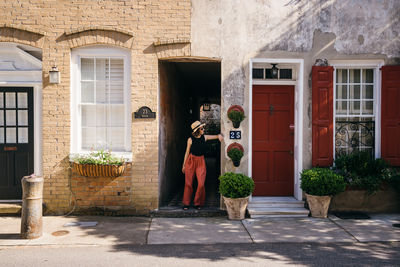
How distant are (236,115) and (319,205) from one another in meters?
2.45

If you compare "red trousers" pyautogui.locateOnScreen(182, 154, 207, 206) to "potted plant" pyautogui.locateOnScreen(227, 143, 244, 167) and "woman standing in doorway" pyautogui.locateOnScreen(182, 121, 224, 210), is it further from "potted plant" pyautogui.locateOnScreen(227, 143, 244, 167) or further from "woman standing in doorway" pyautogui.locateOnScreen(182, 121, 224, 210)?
"potted plant" pyautogui.locateOnScreen(227, 143, 244, 167)

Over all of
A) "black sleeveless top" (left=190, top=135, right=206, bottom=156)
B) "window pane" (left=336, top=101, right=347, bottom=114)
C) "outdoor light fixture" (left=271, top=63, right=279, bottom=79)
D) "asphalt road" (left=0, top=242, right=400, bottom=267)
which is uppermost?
"outdoor light fixture" (left=271, top=63, right=279, bottom=79)

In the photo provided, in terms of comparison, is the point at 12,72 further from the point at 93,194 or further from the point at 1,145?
the point at 93,194

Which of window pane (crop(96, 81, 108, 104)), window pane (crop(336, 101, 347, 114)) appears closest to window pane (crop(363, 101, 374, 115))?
window pane (crop(336, 101, 347, 114))

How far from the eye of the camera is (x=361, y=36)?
23.5 ft

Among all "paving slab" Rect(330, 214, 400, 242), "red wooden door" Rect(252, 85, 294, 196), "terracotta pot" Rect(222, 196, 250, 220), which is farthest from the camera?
"red wooden door" Rect(252, 85, 294, 196)

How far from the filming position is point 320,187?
6625 millimetres

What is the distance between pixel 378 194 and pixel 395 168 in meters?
0.67

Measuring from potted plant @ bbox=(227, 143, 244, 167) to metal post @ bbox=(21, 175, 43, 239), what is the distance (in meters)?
3.61

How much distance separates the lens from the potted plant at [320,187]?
659 centimetres

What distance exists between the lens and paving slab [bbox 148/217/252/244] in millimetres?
5613

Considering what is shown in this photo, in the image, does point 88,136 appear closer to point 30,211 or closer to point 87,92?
point 87,92

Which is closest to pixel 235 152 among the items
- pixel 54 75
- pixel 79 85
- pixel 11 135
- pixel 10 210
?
pixel 79 85

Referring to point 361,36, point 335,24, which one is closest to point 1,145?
point 335,24
